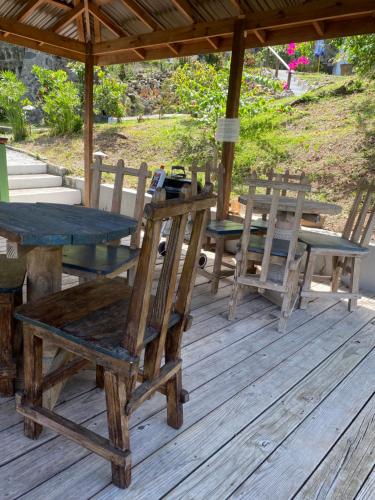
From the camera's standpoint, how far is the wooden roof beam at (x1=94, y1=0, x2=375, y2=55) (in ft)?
10.1

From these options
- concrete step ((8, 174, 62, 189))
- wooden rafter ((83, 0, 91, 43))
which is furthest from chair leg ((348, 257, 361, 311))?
concrete step ((8, 174, 62, 189))

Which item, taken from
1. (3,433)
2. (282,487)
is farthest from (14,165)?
(282,487)

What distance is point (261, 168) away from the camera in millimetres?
6223

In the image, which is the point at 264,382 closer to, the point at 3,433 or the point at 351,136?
the point at 3,433

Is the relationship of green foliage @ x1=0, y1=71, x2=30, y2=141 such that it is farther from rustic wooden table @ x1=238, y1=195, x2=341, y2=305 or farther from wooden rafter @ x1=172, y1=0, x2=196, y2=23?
rustic wooden table @ x1=238, y1=195, x2=341, y2=305

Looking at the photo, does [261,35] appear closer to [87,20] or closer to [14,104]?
[87,20]

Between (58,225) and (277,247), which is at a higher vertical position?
(58,225)

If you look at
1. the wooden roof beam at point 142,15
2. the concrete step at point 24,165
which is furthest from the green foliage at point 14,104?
the wooden roof beam at point 142,15

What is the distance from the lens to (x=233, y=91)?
3.69 meters

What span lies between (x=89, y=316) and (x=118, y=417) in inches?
14.2

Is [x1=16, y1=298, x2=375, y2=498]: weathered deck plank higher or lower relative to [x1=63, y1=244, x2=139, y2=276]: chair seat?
lower

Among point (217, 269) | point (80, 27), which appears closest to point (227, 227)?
point (217, 269)

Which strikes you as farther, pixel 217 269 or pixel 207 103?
pixel 207 103

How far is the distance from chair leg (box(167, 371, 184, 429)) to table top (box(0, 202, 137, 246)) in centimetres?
66
